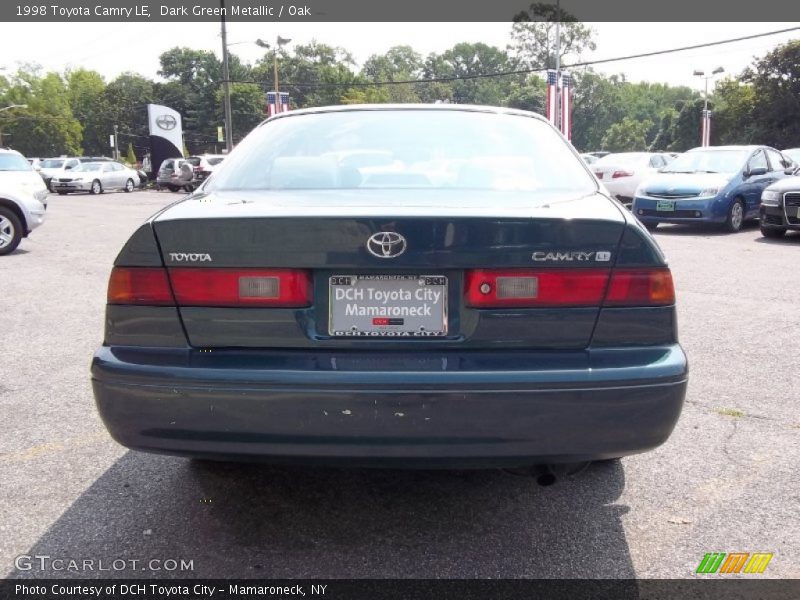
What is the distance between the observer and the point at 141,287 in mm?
2488

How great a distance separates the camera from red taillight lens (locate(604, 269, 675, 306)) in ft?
7.98

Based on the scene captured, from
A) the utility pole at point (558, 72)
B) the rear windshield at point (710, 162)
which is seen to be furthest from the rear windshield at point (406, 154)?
the utility pole at point (558, 72)

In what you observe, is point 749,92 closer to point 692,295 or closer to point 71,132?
point 692,295

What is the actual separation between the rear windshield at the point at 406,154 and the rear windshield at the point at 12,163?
967cm

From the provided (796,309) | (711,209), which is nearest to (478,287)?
(796,309)

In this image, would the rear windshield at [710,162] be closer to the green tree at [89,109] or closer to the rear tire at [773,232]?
the rear tire at [773,232]

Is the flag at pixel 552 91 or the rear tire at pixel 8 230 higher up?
the flag at pixel 552 91

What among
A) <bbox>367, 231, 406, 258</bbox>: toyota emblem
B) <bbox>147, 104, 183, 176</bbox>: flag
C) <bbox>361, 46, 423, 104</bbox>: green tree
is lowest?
<bbox>367, 231, 406, 258</bbox>: toyota emblem

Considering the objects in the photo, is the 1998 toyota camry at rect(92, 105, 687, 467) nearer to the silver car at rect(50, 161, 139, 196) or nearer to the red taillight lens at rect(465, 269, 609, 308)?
the red taillight lens at rect(465, 269, 609, 308)

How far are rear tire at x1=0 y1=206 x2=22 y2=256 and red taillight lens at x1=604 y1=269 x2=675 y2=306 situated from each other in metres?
10.6

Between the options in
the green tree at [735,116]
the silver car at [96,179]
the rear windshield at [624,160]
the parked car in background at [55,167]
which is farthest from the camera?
the green tree at [735,116]

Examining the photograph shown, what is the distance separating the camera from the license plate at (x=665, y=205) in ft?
43.0

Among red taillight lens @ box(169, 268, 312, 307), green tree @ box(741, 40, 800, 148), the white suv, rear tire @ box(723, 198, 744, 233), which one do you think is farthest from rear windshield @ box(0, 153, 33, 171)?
green tree @ box(741, 40, 800, 148)

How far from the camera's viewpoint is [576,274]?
241cm
